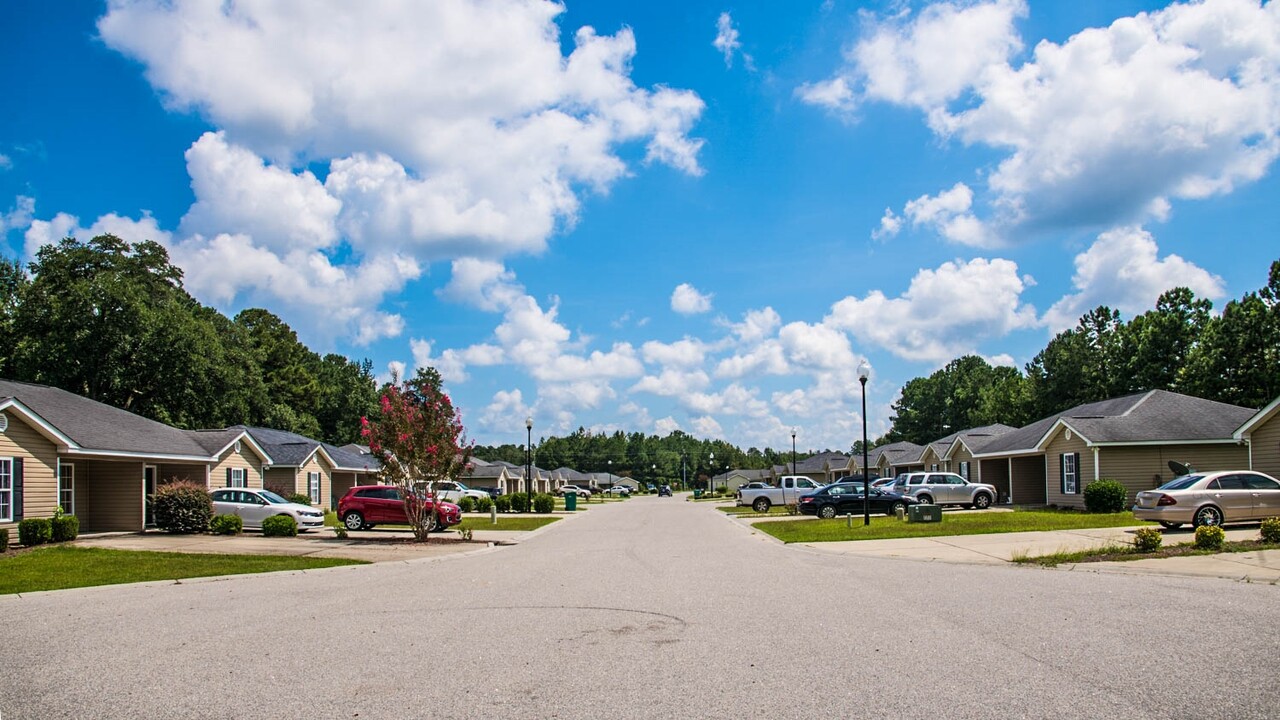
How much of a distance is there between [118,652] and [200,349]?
142 ft

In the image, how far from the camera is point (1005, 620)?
31.1ft

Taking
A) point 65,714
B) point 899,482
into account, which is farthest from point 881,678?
point 899,482

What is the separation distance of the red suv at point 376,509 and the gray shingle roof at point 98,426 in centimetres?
659

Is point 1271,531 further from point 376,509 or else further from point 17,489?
point 17,489

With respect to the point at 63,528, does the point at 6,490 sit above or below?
above

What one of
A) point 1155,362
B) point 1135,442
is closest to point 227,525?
point 1135,442

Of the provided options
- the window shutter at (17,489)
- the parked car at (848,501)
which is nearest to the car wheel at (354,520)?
the window shutter at (17,489)

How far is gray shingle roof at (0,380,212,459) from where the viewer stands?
82.7ft

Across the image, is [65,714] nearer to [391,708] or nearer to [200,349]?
[391,708]

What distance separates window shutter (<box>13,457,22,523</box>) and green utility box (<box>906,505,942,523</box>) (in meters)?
25.6

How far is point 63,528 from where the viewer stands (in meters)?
22.5

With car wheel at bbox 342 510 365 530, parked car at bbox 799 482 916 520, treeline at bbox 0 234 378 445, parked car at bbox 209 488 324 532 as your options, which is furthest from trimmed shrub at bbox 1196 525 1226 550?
treeline at bbox 0 234 378 445

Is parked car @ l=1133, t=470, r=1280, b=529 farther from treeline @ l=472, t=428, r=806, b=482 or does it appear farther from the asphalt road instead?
treeline @ l=472, t=428, r=806, b=482

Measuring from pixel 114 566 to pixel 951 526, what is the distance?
831 inches
